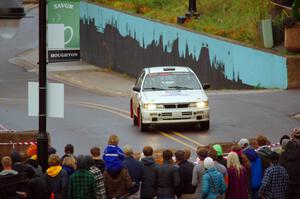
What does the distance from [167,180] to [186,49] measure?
28260 mm

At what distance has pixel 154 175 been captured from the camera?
15.1 meters

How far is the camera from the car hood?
85.9ft

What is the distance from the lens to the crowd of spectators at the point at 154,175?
1438cm

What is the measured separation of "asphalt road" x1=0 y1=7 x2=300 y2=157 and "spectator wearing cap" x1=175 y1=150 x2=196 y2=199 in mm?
8210

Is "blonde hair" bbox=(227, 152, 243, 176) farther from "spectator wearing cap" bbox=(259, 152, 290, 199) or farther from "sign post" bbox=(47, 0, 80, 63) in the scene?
"sign post" bbox=(47, 0, 80, 63)

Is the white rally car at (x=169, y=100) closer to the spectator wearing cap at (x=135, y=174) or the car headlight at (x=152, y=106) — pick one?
the car headlight at (x=152, y=106)

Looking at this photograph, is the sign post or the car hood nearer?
the sign post

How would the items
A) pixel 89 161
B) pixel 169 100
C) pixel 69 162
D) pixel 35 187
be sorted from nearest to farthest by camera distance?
pixel 35 187
pixel 89 161
pixel 69 162
pixel 169 100

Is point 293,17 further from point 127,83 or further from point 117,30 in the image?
point 117,30

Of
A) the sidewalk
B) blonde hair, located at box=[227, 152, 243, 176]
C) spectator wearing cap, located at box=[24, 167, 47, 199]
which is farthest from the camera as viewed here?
the sidewalk

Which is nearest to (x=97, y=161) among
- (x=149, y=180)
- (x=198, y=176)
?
(x=149, y=180)

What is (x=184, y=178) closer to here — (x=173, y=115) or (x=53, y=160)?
(x=53, y=160)

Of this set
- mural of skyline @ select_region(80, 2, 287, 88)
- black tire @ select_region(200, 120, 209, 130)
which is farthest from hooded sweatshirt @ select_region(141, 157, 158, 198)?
mural of skyline @ select_region(80, 2, 287, 88)

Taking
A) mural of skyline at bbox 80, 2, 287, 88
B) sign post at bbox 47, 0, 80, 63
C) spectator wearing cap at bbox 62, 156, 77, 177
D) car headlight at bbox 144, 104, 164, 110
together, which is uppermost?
mural of skyline at bbox 80, 2, 287, 88
